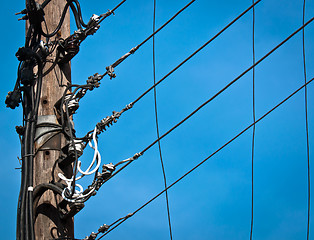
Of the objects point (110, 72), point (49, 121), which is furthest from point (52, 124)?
point (110, 72)

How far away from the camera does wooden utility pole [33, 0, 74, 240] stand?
5805 mm

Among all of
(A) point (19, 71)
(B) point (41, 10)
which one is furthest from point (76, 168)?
(B) point (41, 10)

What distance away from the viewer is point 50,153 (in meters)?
6.10

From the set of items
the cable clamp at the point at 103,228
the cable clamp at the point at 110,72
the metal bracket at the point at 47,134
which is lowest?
the cable clamp at the point at 103,228

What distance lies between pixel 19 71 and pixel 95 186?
1530 mm

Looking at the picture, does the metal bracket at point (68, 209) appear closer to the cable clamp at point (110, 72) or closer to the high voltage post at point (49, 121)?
the high voltage post at point (49, 121)

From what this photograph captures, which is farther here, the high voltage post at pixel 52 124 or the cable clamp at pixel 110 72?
the cable clamp at pixel 110 72

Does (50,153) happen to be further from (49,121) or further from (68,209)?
(68,209)

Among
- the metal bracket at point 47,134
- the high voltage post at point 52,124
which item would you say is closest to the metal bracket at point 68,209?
the high voltage post at point 52,124

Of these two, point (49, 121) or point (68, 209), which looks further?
point (49, 121)

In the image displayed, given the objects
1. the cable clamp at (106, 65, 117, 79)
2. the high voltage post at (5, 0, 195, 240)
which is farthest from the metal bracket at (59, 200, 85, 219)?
the cable clamp at (106, 65, 117, 79)

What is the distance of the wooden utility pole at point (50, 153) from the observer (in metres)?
5.80

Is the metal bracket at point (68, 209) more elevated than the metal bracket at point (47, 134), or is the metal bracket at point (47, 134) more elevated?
the metal bracket at point (47, 134)

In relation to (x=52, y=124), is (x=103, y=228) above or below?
below
